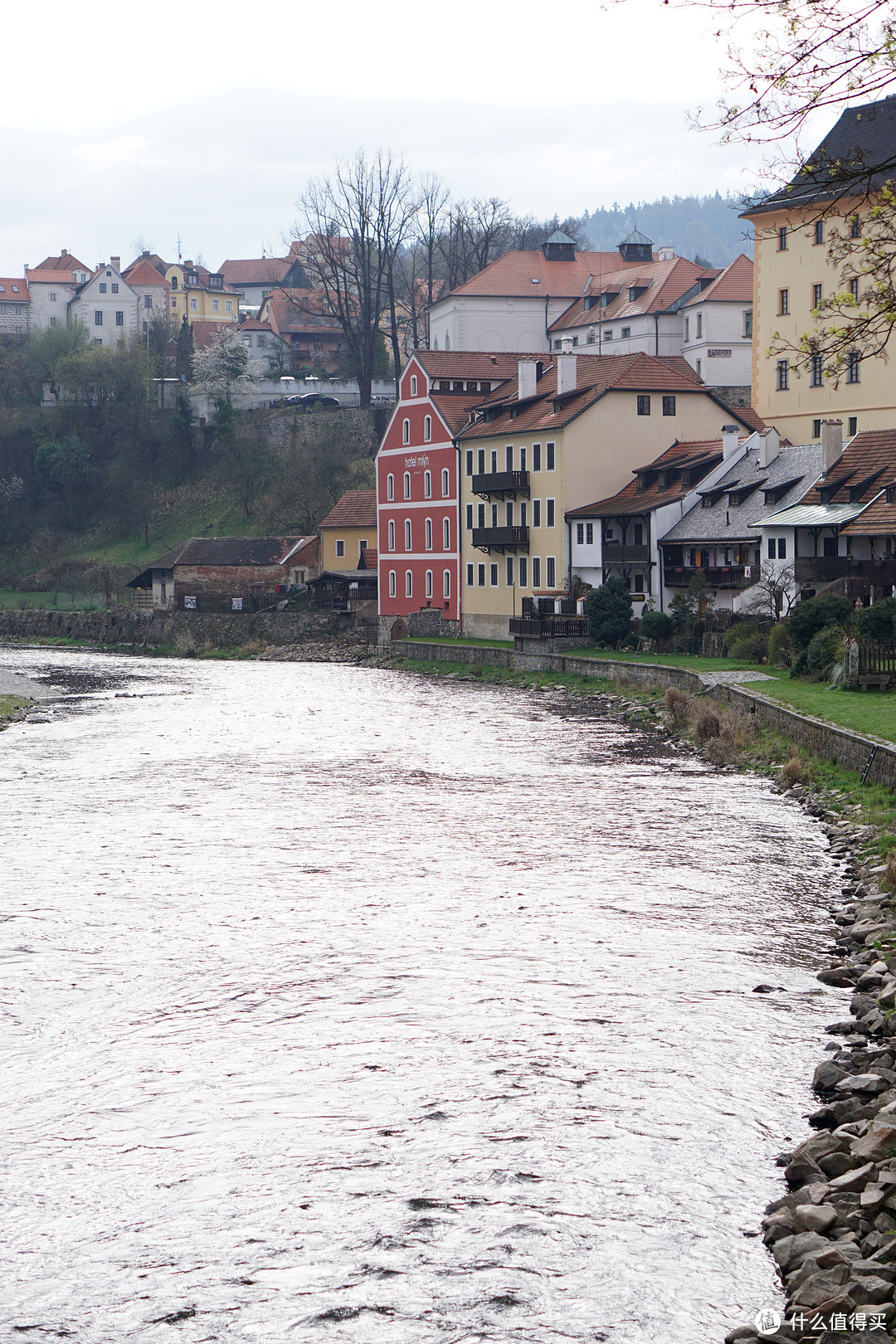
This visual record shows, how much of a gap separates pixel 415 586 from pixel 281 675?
11.0 m

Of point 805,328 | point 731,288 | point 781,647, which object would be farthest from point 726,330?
point 781,647

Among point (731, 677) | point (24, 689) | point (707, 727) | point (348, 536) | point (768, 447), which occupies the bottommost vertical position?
point (24, 689)

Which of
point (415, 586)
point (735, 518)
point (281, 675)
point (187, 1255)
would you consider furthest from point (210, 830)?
point (415, 586)

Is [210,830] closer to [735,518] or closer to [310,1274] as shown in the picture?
[310,1274]

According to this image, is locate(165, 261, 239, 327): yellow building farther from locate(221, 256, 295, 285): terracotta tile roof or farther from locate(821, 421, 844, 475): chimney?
locate(821, 421, 844, 475): chimney

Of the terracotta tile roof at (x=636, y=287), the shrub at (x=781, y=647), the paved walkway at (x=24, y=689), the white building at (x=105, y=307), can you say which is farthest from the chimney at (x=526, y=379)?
the white building at (x=105, y=307)

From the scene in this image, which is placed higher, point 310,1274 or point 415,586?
point 415,586

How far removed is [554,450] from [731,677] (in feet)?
64.1

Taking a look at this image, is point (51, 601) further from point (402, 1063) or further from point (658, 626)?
point (402, 1063)

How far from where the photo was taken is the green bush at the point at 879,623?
29.8 metres

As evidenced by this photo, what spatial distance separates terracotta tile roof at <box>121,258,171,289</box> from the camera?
109 m

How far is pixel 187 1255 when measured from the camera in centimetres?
794

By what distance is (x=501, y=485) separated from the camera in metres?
52.0

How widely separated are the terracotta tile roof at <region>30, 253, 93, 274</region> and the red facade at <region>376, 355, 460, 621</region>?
58.5 meters
